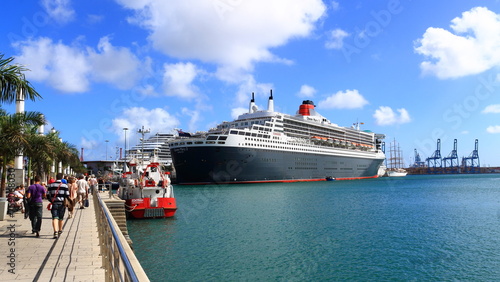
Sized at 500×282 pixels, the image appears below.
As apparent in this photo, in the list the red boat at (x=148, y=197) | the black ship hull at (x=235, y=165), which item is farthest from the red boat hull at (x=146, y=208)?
the black ship hull at (x=235, y=165)

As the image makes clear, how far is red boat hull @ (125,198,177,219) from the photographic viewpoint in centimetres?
2241

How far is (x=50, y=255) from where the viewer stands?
301 inches

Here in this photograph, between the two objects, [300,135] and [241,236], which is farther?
[300,135]

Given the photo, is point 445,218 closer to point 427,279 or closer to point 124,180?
point 427,279

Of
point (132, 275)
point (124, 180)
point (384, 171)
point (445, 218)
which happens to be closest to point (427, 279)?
point (132, 275)

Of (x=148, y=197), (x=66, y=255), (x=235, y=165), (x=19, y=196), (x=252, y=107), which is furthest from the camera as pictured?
(x=252, y=107)

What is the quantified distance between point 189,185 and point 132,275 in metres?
57.0

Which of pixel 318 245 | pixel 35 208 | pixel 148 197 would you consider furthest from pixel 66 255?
pixel 148 197

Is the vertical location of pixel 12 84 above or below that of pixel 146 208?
above

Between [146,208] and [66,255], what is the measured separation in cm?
1514

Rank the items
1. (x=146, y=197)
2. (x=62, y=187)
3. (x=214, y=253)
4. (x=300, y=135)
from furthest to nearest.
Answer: (x=300, y=135), (x=146, y=197), (x=214, y=253), (x=62, y=187)

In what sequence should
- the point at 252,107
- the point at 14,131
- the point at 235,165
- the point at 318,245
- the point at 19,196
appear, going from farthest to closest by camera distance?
the point at 252,107 → the point at 235,165 → the point at 318,245 → the point at 19,196 → the point at 14,131

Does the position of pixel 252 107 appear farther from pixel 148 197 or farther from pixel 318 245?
pixel 318 245

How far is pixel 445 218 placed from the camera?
2455 centimetres
